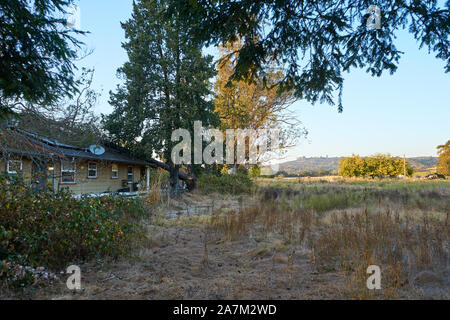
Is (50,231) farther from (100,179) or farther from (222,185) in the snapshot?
(222,185)

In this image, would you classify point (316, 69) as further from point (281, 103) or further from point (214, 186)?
point (281, 103)

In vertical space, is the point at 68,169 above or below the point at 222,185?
above

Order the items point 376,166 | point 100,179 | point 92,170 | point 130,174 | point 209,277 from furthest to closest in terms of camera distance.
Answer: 1. point 376,166
2. point 130,174
3. point 100,179
4. point 92,170
5. point 209,277

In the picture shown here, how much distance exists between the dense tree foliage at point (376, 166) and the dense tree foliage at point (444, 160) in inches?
259

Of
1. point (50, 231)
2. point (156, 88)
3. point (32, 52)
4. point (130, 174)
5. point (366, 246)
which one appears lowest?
point (366, 246)

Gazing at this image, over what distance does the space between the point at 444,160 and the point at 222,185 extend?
45218mm

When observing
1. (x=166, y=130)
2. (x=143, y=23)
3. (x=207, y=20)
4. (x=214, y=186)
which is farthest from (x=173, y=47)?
(x=207, y=20)

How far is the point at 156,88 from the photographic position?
53.2ft

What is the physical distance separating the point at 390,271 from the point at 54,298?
3948mm

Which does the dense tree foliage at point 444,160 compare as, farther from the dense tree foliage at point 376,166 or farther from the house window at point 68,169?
the house window at point 68,169

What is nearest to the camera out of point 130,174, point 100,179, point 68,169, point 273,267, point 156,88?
point 273,267

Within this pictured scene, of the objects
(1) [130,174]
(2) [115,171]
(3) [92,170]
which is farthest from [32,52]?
(1) [130,174]

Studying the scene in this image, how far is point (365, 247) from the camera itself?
14.0 ft

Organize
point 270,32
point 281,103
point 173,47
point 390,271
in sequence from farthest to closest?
point 281,103, point 173,47, point 270,32, point 390,271
